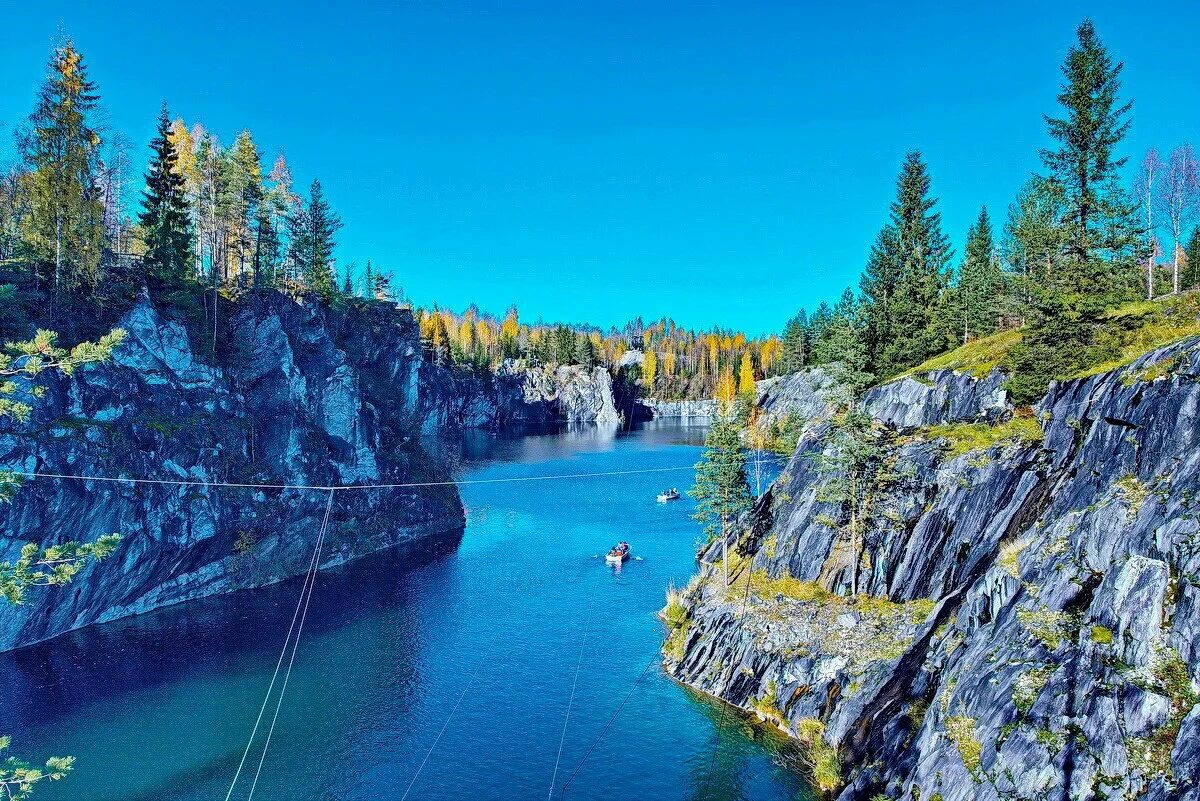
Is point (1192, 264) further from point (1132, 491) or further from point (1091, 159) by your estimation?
point (1132, 491)

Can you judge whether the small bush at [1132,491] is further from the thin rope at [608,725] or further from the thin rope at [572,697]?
the thin rope at [572,697]

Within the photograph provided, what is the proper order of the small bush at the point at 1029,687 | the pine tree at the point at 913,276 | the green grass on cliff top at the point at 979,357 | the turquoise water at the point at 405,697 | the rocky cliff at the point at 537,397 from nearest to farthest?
the small bush at the point at 1029,687 → the turquoise water at the point at 405,697 → the green grass on cliff top at the point at 979,357 → the pine tree at the point at 913,276 → the rocky cliff at the point at 537,397

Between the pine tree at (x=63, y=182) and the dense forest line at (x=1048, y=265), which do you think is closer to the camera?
the dense forest line at (x=1048, y=265)

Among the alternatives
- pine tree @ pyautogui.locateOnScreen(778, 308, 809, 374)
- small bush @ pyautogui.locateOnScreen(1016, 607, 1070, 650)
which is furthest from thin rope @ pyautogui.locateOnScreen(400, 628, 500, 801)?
pine tree @ pyautogui.locateOnScreen(778, 308, 809, 374)

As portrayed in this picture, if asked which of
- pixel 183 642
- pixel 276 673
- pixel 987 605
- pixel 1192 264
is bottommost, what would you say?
pixel 276 673

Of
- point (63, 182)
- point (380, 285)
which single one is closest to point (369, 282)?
point (380, 285)

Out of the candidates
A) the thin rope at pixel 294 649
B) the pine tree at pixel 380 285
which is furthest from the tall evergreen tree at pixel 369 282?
the thin rope at pixel 294 649

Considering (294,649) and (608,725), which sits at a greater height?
(294,649)
